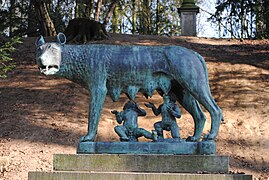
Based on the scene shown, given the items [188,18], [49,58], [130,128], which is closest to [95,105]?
[130,128]

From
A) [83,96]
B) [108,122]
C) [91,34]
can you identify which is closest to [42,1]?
[91,34]

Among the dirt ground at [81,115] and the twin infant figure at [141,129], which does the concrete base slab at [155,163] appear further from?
the dirt ground at [81,115]

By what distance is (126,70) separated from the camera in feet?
20.4

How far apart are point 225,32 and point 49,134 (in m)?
15.7

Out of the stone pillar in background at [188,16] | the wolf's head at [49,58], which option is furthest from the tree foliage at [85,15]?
the wolf's head at [49,58]

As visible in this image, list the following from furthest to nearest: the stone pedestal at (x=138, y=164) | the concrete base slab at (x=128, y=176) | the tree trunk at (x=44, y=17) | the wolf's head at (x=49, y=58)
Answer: the tree trunk at (x=44, y=17)
the wolf's head at (x=49, y=58)
the stone pedestal at (x=138, y=164)
the concrete base slab at (x=128, y=176)

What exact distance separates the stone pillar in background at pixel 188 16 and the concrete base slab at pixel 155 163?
1765 centimetres

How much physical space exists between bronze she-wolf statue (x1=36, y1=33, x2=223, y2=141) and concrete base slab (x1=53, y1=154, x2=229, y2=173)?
1.42 feet

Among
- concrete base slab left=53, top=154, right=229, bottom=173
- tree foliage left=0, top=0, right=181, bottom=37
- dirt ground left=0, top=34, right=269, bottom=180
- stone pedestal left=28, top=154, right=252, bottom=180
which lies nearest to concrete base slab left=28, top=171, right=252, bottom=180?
stone pedestal left=28, top=154, right=252, bottom=180

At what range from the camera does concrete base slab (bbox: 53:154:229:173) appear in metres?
5.66

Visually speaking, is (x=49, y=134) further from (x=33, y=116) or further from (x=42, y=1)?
(x=42, y=1)

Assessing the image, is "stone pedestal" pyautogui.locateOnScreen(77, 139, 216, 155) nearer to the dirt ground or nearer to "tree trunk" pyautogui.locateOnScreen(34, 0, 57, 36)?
the dirt ground

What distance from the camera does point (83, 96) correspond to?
50.4ft

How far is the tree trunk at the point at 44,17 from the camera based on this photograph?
20623mm
